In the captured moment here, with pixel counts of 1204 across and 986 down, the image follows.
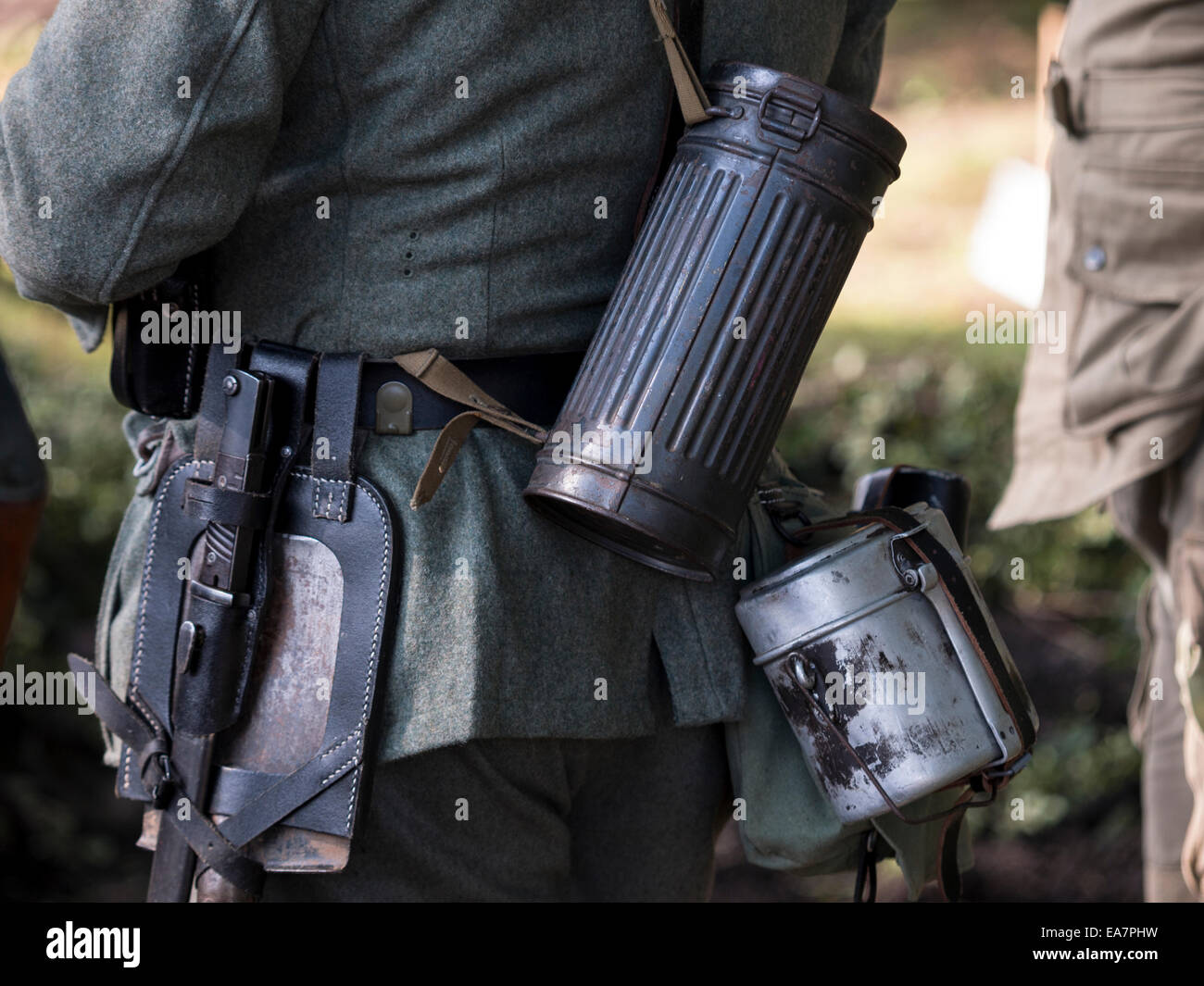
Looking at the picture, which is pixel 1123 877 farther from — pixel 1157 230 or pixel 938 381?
pixel 1157 230

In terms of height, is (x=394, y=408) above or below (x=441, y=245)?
below

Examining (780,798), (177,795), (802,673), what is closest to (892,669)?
(802,673)

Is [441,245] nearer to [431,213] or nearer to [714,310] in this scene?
[431,213]

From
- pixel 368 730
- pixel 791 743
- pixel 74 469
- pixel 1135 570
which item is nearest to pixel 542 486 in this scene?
pixel 368 730

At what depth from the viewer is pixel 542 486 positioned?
53.2 inches

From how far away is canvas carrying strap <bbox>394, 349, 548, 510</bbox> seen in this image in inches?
53.7

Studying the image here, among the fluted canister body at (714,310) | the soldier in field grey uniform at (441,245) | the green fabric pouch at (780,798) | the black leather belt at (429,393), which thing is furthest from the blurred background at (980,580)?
the fluted canister body at (714,310)

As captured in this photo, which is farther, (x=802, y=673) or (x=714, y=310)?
(x=802, y=673)

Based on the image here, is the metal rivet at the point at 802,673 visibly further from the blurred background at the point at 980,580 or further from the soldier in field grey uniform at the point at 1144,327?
the blurred background at the point at 980,580

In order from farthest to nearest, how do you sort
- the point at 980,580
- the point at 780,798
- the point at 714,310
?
the point at 980,580 < the point at 780,798 < the point at 714,310

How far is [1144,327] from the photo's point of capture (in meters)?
2.34

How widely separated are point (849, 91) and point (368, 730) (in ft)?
3.35

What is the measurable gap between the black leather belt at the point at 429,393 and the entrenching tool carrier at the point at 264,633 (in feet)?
0.12

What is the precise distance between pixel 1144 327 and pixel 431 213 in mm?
1475
